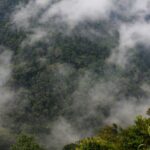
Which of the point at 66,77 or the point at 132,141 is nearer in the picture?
the point at 132,141

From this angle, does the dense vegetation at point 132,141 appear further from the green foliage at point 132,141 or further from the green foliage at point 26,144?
the green foliage at point 26,144

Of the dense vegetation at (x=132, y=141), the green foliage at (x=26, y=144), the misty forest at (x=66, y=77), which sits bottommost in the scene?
the dense vegetation at (x=132, y=141)

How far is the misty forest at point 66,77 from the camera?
122875 millimetres

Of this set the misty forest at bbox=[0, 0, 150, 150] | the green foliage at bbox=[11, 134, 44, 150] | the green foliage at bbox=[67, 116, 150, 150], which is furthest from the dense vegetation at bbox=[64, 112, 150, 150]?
the misty forest at bbox=[0, 0, 150, 150]

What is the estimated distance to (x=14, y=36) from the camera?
173 meters

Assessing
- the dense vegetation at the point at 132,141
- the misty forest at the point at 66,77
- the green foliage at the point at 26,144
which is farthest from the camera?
the misty forest at the point at 66,77

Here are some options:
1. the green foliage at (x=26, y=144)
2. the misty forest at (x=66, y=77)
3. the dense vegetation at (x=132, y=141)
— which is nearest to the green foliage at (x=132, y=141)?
the dense vegetation at (x=132, y=141)

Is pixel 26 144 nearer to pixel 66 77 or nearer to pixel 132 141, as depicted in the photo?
pixel 132 141

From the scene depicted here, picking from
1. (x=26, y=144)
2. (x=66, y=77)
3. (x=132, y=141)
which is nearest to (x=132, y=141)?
(x=132, y=141)

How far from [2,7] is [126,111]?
87329 mm

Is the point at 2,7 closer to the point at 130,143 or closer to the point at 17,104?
the point at 17,104

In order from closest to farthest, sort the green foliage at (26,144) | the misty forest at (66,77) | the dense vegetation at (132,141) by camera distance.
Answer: the dense vegetation at (132,141), the green foliage at (26,144), the misty forest at (66,77)

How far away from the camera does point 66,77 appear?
15012cm

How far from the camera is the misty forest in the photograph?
4838 inches
